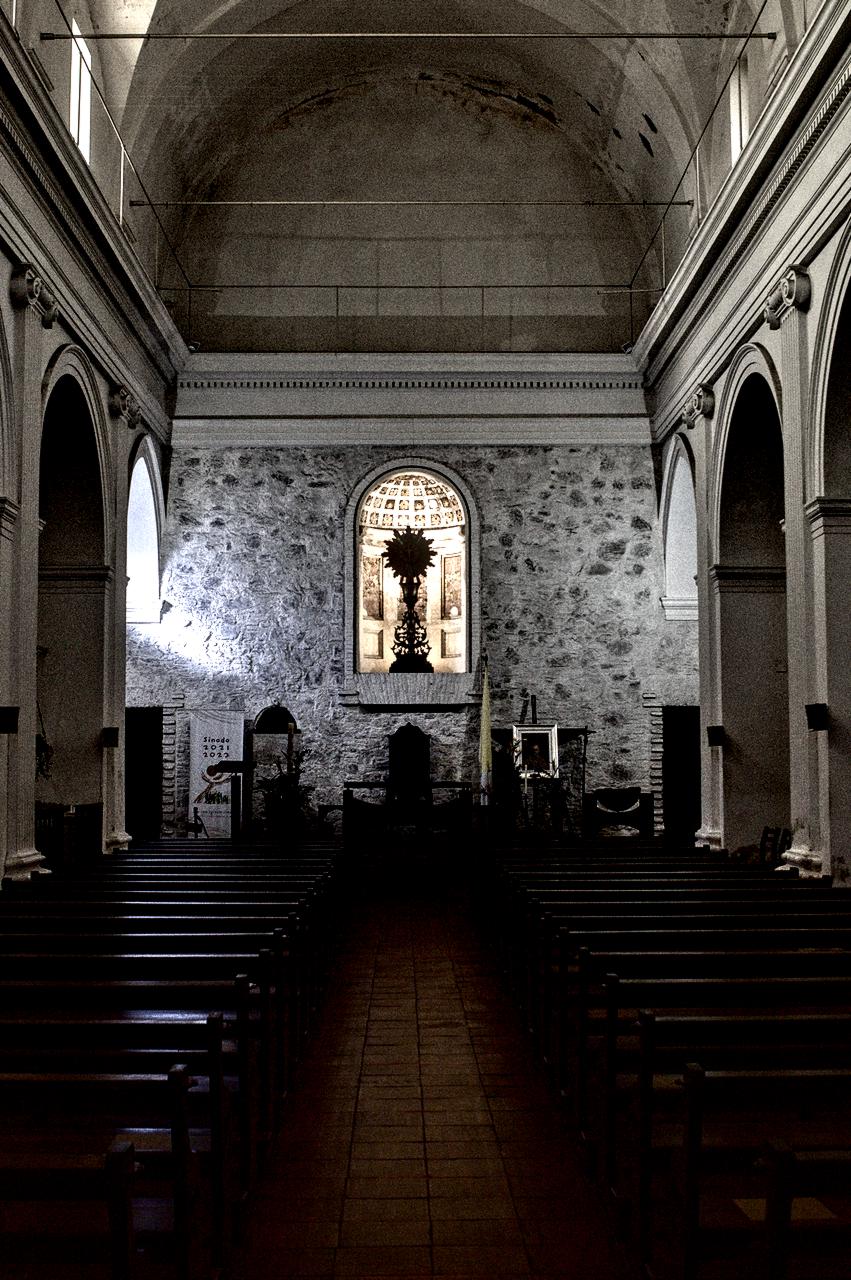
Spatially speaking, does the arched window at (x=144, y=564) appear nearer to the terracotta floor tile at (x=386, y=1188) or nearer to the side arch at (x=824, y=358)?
the side arch at (x=824, y=358)

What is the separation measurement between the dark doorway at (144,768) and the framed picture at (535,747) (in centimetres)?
480

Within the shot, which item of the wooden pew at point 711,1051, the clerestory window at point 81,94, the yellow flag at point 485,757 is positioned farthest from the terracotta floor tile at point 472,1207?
the clerestory window at point 81,94

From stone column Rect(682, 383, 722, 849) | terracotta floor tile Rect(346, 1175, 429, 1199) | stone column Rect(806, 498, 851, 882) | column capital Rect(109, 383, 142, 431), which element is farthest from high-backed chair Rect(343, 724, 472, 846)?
terracotta floor tile Rect(346, 1175, 429, 1199)

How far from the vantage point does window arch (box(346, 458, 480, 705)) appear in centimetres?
1628

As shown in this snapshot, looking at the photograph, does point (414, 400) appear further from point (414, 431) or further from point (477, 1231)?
point (477, 1231)

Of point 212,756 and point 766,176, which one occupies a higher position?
point 766,176

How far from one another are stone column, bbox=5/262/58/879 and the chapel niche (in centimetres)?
773

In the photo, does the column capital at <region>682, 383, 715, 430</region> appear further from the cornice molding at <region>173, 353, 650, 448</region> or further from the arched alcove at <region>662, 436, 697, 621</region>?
the cornice molding at <region>173, 353, 650, 448</region>

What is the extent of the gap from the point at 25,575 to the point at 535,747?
24.2ft

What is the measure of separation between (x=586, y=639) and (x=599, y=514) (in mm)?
1728

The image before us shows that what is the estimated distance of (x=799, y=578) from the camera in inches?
378

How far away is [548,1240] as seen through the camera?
363cm

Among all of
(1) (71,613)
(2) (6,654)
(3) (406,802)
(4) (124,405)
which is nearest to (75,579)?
(1) (71,613)

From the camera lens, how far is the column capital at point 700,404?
12984mm
